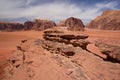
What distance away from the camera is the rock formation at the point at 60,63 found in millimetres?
5691

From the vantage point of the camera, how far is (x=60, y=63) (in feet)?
20.6

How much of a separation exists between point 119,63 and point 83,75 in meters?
2.05

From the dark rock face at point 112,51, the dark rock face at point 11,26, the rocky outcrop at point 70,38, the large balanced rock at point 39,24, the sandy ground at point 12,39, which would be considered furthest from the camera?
the dark rock face at point 11,26

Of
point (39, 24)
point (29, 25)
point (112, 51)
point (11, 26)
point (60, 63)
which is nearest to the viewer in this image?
point (60, 63)

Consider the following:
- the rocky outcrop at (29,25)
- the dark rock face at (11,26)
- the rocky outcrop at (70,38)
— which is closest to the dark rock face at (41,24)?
the rocky outcrop at (29,25)

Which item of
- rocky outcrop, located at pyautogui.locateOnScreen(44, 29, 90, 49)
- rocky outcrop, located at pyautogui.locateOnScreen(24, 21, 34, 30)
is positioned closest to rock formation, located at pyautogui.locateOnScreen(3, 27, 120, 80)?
rocky outcrop, located at pyautogui.locateOnScreen(44, 29, 90, 49)

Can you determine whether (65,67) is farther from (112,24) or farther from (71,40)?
(112,24)

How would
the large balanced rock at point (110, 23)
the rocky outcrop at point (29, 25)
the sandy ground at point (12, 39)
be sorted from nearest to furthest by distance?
the sandy ground at point (12, 39) < the large balanced rock at point (110, 23) < the rocky outcrop at point (29, 25)

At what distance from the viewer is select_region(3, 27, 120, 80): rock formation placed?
5.69 metres

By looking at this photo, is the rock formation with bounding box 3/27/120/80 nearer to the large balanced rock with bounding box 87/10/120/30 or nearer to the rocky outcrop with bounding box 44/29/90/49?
the rocky outcrop with bounding box 44/29/90/49

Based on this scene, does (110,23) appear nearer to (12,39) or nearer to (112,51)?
(12,39)

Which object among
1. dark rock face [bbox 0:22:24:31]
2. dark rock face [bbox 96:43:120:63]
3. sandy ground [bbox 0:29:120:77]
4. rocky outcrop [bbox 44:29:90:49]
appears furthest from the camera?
dark rock face [bbox 0:22:24:31]

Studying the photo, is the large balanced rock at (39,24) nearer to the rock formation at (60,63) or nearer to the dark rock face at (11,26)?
the dark rock face at (11,26)

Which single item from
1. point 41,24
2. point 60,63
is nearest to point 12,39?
point 60,63
